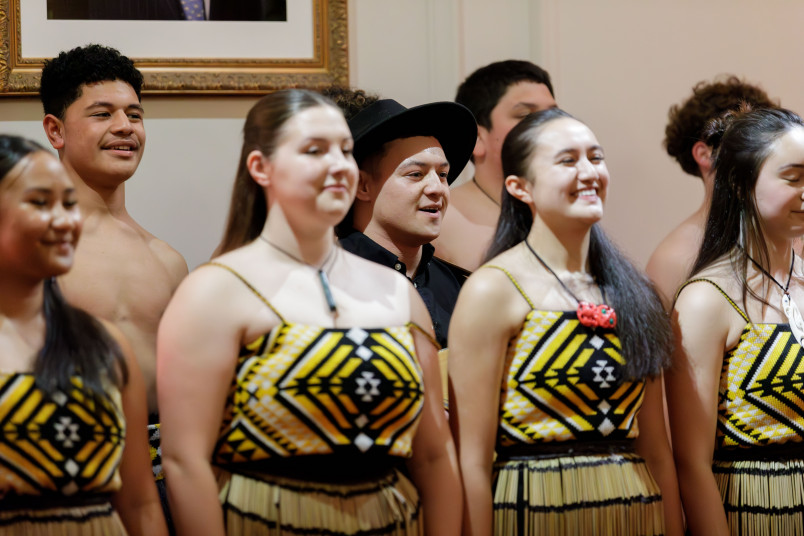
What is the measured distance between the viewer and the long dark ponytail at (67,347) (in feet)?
5.55

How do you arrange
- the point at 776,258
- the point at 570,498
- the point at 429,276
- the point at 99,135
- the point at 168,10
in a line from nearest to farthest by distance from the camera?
1. the point at 570,498
2. the point at 776,258
3. the point at 99,135
4. the point at 429,276
5. the point at 168,10

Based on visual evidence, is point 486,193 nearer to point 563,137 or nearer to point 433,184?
point 433,184

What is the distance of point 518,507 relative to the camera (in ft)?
6.79

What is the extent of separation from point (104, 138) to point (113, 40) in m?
0.72

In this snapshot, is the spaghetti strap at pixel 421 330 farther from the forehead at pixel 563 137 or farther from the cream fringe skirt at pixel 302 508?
the forehead at pixel 563 137

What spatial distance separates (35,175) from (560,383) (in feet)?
3.51

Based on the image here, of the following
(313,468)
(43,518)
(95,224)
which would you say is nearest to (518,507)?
(313,468)

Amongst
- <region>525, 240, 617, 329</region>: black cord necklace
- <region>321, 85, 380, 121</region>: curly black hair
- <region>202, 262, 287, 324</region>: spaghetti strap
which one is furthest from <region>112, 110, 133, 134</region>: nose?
<region>525, 240, 617, 329</region>: black cord necklace

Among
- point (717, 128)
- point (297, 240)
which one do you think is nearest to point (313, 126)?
point (297, 240)

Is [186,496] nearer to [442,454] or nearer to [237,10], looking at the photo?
[442,454]

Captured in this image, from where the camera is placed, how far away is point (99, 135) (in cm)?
255

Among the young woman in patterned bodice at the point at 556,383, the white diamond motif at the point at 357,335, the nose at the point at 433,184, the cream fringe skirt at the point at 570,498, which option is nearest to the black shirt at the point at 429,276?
the nose at the point at 433,184

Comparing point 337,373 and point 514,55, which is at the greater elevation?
point 514,55

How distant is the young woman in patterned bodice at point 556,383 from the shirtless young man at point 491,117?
0.98m
